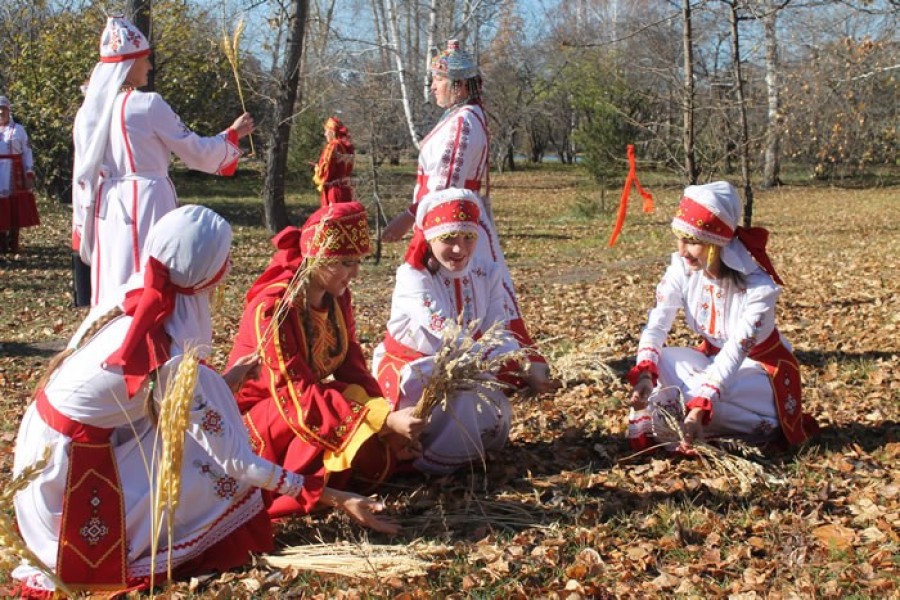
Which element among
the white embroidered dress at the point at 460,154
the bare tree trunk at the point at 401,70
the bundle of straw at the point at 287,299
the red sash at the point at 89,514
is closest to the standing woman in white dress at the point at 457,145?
the white embroidered dress at the point at 460,154

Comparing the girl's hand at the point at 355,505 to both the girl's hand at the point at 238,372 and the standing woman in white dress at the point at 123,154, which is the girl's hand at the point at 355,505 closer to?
the girl's hand at the point at 238,372

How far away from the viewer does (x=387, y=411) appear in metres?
3.98

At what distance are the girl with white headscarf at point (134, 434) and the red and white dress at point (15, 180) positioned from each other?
1073 cm

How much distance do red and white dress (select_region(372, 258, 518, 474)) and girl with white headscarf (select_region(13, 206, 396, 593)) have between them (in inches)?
40.8

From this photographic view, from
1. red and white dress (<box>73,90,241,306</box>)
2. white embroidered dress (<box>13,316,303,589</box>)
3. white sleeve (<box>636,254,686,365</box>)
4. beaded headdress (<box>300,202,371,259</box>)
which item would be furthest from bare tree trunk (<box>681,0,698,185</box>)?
white embroidered dress (<box>13,316,303,589</box>)

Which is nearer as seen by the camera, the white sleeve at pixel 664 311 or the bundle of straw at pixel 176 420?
the bundle of straw at pixel 176 420

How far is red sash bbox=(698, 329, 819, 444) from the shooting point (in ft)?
15.4

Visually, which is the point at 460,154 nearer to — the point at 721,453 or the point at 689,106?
the point at 721,453

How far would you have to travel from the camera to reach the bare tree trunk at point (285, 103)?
47.0ft

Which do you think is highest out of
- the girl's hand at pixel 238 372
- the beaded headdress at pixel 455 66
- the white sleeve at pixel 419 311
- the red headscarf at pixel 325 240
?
the beaded headdress at pixel 455 66

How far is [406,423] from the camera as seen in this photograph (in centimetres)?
389

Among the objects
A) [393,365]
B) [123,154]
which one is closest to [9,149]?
[123,154]

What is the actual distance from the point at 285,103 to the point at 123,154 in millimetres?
9359

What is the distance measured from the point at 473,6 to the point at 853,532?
18.9m
